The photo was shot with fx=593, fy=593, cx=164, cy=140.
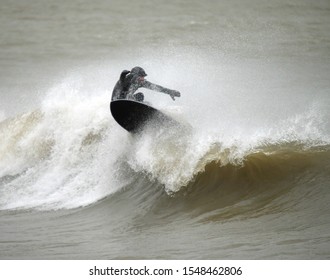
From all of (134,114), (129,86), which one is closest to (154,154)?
(134,114)

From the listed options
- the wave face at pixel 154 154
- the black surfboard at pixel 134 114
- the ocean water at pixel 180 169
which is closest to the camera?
the ocean water at pixel 180 169

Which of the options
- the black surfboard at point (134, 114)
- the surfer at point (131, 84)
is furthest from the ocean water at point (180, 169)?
the surfer at point (131, 84)

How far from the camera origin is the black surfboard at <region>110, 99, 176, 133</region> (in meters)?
11.1

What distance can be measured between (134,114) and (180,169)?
1.57 meters

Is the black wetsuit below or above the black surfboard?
above

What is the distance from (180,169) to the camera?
34.3ft

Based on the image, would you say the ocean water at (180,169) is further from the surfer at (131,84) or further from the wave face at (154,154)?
the surfer at (131,84)

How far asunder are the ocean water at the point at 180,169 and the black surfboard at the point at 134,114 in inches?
9.7

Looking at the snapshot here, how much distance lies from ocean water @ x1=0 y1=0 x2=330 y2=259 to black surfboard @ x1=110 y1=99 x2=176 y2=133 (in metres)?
0.25

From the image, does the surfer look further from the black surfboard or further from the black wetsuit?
the black surfboard

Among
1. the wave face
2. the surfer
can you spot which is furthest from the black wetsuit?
the wave face

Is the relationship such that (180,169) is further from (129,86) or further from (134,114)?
(129,86)

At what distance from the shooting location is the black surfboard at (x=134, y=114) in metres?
11.1
